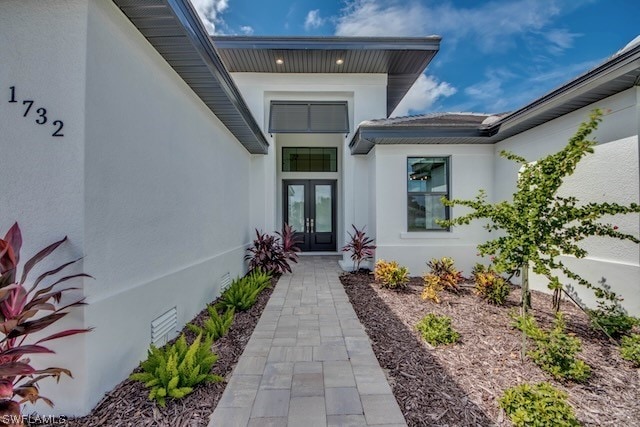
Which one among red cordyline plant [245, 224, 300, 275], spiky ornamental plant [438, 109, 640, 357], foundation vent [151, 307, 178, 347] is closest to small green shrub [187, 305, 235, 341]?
foundation vent [151, 307, 178, 347]

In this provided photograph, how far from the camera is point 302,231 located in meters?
9.89

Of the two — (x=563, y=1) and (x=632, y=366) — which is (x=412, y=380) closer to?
(x=632, y=366)

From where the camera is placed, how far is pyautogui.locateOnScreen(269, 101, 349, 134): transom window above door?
7.96 m

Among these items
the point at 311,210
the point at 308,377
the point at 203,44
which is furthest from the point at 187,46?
the point at 311,210

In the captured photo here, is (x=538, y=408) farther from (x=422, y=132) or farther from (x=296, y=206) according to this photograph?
(x=296, y=206)

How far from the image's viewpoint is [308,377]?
2.66 meters

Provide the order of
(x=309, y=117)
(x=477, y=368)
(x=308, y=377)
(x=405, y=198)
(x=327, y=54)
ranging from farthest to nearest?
1. (x=309, y=117)
2. (x=327, y=54)
3. (x=405, y=198)
4. (x=477, y=368)
5. (x=308, y=377)

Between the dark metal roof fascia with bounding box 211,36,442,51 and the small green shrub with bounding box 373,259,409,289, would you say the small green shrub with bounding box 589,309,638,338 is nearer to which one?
the small green shrub with bounding box 373,259,409,289

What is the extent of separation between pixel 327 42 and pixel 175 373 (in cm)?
751

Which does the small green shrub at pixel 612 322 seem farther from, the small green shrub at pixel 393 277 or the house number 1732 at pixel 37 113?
the house number 1732 at pixel 37 113

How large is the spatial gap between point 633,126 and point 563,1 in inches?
182

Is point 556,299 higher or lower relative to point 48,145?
lower

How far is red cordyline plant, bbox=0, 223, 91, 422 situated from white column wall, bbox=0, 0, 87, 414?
138mm

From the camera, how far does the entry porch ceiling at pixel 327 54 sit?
706 centimetres
